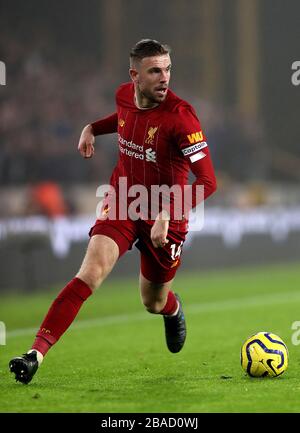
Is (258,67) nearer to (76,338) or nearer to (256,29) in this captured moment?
(256,29)

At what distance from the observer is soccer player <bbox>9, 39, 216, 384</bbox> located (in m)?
5.53

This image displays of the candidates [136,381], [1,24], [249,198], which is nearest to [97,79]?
[1,24]

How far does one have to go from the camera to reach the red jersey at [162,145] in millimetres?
5641

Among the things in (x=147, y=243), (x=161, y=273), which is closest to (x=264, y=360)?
(x=161, y=273)

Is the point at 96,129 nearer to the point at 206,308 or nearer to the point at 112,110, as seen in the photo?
the point at 206,308

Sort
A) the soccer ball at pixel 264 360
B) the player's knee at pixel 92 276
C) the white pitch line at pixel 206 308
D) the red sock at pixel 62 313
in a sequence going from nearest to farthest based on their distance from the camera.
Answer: the red sock at pixel 62 313 → the player's knee at pixel 92 276 → the soccer ball at pixel 264 360 → the white pitch line at pixel 206 308

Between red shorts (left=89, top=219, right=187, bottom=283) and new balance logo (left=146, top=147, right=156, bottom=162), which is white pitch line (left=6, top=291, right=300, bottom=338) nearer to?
red shorts (left=89, top=219, right=187, bottom=283)

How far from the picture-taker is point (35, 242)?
12.6 meters

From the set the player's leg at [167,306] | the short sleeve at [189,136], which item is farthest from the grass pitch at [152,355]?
the short sleeve at [189,136]

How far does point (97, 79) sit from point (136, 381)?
37.9 ft

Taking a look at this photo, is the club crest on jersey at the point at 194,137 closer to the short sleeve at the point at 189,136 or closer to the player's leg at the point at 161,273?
the short sleeve at the point at 189,136

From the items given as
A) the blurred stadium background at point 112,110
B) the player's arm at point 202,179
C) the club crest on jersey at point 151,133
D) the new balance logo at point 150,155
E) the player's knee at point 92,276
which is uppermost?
the blurred stadium background at point 112,110

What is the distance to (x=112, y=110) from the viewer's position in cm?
1577

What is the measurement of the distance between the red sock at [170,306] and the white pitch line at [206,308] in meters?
2.46
